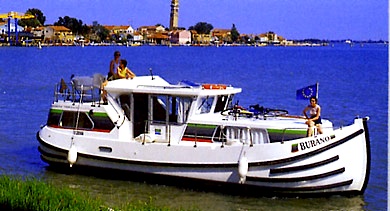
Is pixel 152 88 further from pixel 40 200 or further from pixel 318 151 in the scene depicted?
pixel 40 200

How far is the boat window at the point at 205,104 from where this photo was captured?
631 inches

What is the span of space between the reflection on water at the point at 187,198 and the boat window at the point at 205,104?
1761 millimetres

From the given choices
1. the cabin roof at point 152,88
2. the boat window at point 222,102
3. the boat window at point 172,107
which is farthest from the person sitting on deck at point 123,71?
the boat window at point 222,102

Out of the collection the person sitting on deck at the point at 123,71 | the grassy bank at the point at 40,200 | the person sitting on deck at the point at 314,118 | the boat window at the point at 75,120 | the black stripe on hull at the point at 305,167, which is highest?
the person sitting on deck at the point at 123,71

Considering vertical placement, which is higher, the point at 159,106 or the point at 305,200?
the point at 159,106

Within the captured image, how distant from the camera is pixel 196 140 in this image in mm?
15703

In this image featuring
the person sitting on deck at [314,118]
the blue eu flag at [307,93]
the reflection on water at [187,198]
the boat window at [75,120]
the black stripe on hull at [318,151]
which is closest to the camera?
the black stripe on hull at [318,151]

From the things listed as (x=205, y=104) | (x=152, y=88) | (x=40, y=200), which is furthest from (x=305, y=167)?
(x=40, y=200)

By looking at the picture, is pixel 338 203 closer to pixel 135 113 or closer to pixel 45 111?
pixel 135 113

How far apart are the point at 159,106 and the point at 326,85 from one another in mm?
36723

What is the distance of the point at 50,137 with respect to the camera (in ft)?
56.5

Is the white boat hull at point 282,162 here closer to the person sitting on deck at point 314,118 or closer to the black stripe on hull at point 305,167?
the black stripe on hull at point 305,167

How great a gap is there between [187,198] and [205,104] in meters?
2.26

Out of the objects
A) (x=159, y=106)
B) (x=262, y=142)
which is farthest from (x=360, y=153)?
(x=159, y=106)
